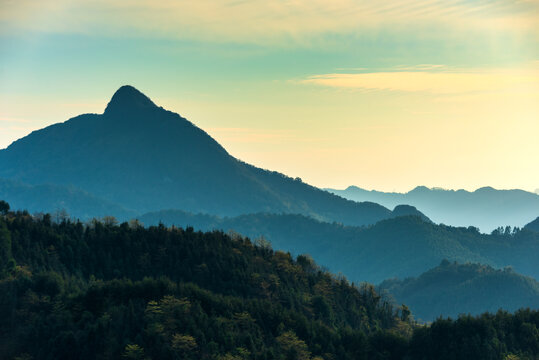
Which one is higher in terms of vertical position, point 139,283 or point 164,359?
point 139,283

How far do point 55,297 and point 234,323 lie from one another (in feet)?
154

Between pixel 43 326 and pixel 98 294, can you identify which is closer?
pixel 43 326

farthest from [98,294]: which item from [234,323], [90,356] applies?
[234,323]

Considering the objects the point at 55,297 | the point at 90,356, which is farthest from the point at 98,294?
the point at 90,356

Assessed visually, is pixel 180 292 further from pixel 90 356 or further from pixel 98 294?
pixel 90 356

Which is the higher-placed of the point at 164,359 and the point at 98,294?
the point at 98,294

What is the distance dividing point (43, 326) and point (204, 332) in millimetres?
38391

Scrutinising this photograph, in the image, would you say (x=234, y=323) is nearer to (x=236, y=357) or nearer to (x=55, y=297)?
(x=236, y=357)

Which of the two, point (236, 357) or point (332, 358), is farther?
point (332, 358)

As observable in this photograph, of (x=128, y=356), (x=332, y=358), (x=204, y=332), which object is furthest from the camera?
(x=332, y=358)

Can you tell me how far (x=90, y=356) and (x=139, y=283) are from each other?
33.1 meters

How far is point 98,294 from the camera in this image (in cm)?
18950

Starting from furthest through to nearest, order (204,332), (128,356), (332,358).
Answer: (332,358) < (204,332) < (128,356)

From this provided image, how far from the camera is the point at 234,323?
194m
